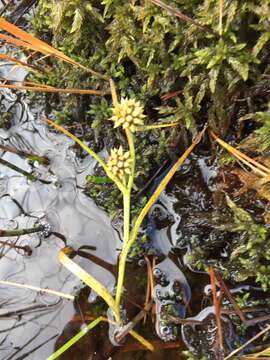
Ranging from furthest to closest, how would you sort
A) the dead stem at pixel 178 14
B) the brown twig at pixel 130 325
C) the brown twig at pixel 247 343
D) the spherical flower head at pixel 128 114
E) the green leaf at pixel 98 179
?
the green leaf at pixel 98 179, the brown twig at pixel 130 325, the brown twig at pixel 247 343, the dead stem at pixel 178 14, the spherical flower head at pixel 128 114

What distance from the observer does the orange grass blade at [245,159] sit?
1700mm

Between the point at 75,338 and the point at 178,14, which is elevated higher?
the point at 178,14

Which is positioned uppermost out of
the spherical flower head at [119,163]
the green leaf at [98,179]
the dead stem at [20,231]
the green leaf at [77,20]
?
the green leaf at [77,20]

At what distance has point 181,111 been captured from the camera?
183 cm

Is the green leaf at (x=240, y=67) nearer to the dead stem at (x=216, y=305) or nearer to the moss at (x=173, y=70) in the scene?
the moss at (x=173, y=70)

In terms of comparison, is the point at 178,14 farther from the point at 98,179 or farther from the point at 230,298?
the point at 230,298

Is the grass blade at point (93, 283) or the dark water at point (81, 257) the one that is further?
the dark water at point (81, 257)

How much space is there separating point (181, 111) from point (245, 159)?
0.33m

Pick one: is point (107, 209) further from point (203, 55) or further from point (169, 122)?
point (203, 55)

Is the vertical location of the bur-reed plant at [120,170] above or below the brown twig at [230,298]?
above

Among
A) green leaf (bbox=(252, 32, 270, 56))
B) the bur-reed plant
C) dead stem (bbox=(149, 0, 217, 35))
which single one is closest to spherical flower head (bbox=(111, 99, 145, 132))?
the bur-reed plant

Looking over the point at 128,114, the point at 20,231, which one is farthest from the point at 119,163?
the point at 20,231

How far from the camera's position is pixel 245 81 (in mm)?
1727

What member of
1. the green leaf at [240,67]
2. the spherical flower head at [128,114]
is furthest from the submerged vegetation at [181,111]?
the spherical flower head at [128,114]
